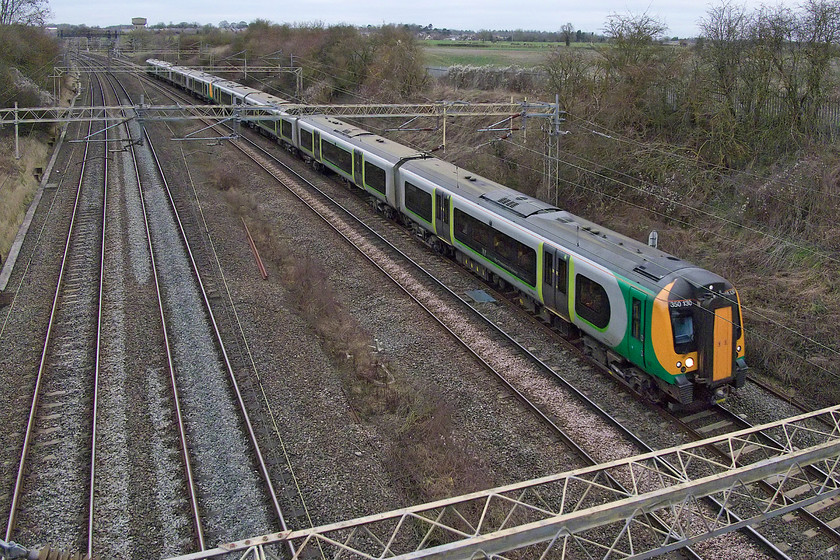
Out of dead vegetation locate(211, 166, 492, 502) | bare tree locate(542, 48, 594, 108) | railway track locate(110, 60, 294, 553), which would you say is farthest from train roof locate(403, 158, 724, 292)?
bare tree locate(542, 48, 594, 108)

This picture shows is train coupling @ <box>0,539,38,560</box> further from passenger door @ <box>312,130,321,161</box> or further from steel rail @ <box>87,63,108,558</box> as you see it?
passenger door @ <box>312,130,321,161</box>

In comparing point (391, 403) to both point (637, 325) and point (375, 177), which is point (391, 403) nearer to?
point (637, 325)

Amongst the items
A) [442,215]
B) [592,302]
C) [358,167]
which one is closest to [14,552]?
[592,302]

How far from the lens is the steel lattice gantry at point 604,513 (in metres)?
6.19

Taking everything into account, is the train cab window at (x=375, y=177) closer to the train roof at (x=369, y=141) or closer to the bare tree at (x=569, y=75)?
the train roof at (x=369, y=141)

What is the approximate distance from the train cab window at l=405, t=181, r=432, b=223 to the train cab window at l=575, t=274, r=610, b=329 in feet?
22.7

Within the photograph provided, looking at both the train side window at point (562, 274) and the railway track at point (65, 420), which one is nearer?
the railway track at point (65, 420)

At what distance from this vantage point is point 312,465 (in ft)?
34.2

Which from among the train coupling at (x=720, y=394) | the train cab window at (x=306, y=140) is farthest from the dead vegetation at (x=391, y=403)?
the train cab window at (x=306, y=140)

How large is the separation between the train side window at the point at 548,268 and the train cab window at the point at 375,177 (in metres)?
9.28

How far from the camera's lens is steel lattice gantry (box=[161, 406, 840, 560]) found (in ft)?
20.3

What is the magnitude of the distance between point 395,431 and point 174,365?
15.6 feet

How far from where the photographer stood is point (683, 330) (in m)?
11.1

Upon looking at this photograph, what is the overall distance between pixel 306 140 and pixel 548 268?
1878 cm
